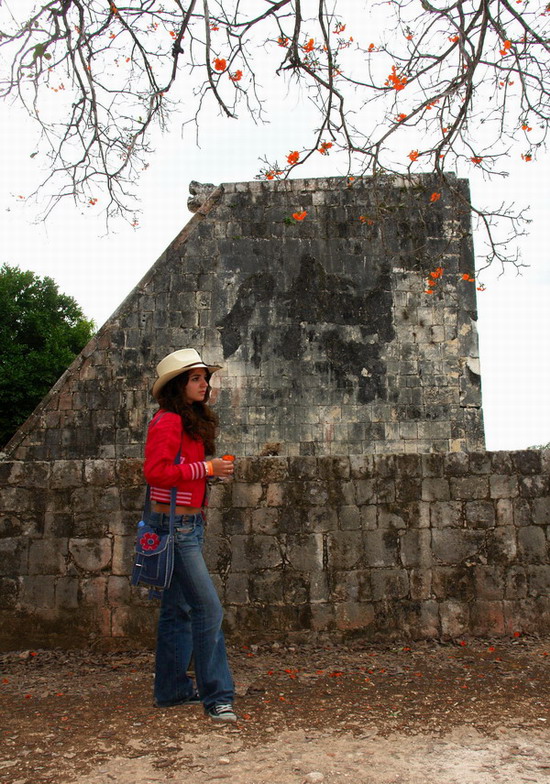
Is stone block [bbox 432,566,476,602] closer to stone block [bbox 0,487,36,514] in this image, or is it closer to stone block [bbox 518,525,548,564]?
stone block [bbox 518,525,548,564]

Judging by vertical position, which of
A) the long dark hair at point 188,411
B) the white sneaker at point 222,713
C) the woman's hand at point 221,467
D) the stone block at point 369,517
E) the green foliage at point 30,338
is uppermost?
the green foliage at point 30,338

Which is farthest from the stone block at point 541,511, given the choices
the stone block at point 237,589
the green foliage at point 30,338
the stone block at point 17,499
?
the green foliage at point 30,338

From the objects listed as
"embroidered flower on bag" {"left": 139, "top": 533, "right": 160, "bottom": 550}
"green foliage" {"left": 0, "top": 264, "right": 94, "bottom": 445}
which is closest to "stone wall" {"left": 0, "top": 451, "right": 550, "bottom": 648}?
"embroidered flower on bag" {"left": 139, "top": 533, "right": 160, "bottom": 550}

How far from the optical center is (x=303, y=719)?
388 cm

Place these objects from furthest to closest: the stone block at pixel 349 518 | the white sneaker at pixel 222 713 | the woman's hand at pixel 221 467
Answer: the stone block at pixel 349 518
the woman's hand at pixel 221 467
the white sneaker at pixel 222 713

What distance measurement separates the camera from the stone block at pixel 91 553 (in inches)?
211

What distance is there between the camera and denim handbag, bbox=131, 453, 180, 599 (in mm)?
3812

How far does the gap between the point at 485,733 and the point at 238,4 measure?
15.9 feet

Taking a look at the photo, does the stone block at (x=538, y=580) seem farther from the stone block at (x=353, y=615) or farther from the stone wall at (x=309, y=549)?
the stone block at (x=353, y=615)

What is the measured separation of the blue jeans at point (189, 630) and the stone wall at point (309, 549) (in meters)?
1.35

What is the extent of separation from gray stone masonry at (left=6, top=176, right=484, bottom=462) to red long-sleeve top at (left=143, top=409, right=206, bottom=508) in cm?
570

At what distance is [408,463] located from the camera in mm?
5645

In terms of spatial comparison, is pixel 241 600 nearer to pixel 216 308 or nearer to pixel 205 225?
pixel 216 308

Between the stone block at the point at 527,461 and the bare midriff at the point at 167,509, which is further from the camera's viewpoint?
the stone block at the point at 527,461
